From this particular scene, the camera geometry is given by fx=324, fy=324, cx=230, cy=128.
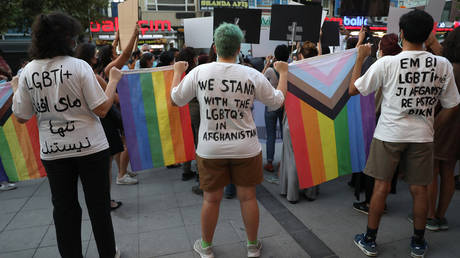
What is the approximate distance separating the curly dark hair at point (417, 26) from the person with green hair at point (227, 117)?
1.03m

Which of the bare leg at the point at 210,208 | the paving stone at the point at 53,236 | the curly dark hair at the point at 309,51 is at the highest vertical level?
the curly dark hair at the point at 309,51

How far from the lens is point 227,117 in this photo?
2.33 m

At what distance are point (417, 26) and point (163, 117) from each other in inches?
98.6

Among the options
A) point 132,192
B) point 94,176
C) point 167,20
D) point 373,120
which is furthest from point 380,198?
point 167,20

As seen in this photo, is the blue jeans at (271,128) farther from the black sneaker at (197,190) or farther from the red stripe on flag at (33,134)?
the red stripe on flag at (33,134)

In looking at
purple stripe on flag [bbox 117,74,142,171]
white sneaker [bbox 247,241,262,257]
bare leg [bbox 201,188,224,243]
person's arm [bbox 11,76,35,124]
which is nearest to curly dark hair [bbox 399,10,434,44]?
bare leg [bbox 201,188,224,243]

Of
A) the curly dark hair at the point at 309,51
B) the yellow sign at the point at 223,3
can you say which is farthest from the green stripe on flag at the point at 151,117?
the yellow sign at the point at 223,3

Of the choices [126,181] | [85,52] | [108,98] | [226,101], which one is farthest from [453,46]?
[126,181]

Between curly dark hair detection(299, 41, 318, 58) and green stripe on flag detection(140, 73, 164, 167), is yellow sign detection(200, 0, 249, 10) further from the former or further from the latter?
green stripe on flag detection(140, 73, 164, 167)

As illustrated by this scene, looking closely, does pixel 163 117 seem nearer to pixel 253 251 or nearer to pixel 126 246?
pixel 126 246

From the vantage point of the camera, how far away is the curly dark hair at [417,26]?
234 cm

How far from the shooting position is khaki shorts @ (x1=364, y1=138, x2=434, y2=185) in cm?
247

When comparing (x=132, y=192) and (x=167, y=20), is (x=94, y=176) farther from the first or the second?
(x=167, y=20)

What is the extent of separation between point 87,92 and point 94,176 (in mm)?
602
